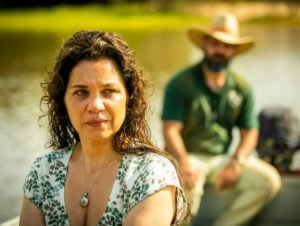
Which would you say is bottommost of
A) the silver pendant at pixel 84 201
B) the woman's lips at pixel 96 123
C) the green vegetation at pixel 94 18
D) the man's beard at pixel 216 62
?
the silver pendant at pixel 84 201

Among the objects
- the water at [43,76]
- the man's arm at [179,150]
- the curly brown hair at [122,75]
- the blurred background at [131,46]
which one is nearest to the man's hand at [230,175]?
the man's arm at [179,150]

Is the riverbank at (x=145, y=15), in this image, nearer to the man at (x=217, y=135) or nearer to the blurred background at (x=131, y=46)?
the blurred background at (x=131, y=46)

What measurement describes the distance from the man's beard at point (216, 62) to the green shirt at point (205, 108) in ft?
0.16

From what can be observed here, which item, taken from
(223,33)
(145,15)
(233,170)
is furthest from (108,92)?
(145,15)

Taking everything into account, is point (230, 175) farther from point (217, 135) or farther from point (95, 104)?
point (95, 104)

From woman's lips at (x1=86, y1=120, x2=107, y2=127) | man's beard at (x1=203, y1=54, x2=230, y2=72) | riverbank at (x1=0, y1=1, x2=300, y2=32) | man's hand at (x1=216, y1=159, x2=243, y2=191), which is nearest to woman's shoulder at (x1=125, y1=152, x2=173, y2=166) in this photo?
woman's lips at (x1=86, y1=120, x2=107, y2=127)

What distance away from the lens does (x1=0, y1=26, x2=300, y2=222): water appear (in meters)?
8.11

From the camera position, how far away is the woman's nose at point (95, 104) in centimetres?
216

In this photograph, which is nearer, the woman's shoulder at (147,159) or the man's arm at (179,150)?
the woman's shoulder at (147,159)

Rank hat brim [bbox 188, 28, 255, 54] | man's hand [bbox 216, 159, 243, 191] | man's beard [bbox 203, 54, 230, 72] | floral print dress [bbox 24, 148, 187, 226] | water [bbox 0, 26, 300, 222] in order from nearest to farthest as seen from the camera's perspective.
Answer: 1. floral print dress [bbox 24, 148, 187, 226]
2. man's hand [bbox 216, 159, 243, 191]
3. man's beard [bbox 203, 54, 230, 72]
4. hat brim [bbox 188, 28, 255, 54]
5. water [bbox 0, 26, 300, 222]

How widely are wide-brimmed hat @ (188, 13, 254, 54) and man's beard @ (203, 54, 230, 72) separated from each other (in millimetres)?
119

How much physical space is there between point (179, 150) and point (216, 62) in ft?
1.73

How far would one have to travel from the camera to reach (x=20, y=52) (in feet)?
66.8

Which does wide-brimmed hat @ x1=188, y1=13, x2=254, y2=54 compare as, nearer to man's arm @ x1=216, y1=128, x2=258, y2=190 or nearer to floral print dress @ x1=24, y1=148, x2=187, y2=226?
man's arm @ x1=216, y1=128, x2=258, y2=190
